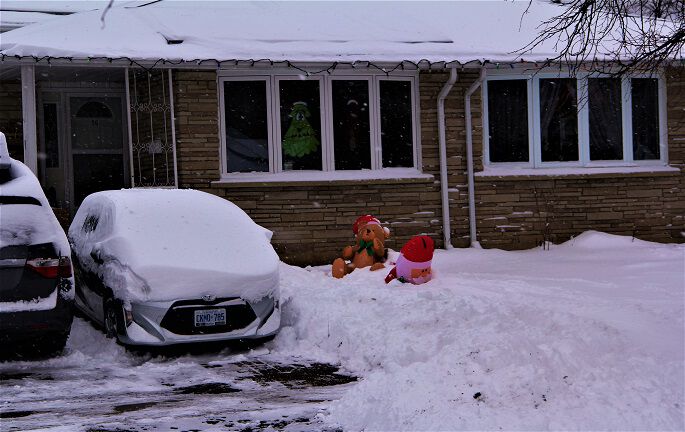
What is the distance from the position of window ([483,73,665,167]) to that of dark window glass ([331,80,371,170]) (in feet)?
7.11

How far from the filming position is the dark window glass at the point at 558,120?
14.6 m

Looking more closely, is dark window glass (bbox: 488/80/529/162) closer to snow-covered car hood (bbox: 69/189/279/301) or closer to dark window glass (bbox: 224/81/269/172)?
dark window glass (bbox: 224/81/269/172)

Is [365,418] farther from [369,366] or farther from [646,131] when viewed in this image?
[646,131]

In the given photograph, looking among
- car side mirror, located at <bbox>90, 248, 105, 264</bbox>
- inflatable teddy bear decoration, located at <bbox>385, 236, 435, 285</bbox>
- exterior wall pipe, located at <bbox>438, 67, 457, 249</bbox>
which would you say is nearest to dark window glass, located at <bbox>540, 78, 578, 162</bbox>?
exterior wall pipe, located at <bbox>438, 67, 457, 249</bbox>

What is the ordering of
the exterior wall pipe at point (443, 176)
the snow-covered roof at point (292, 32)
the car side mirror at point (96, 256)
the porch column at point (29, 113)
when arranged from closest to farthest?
1. the car side mirror at point (96, 256)
2. the porch column at point (29, 113)
3. the snow-covered roof at point (292, 32)
4. the exterior wall pipe at point (443, 176)

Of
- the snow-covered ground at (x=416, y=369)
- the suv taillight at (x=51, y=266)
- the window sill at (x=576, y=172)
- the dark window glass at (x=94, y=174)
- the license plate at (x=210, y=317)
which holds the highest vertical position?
the dark window glass at (x=94, y=174)

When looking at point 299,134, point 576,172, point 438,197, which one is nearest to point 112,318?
point 299,134

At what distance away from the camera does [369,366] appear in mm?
7266

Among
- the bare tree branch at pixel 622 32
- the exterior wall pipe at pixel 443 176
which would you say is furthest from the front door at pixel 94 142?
the bare tree branch at pixel 622 32

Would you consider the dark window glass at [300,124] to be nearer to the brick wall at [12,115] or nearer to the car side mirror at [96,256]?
the brick wall at [12,115]

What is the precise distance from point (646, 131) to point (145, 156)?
8.80m

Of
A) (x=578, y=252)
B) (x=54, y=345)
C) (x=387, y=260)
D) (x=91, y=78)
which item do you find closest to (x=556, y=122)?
(x=578, y=252)

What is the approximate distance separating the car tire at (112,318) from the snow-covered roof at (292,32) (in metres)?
4.88

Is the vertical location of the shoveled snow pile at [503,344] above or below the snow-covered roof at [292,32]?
below
